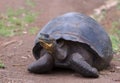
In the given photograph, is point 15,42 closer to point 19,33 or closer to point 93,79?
point 19,33

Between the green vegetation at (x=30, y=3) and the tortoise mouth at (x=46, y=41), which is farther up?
the green vegetation at (x=30, y=3)

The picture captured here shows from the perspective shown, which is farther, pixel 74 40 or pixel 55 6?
pixel 55 6

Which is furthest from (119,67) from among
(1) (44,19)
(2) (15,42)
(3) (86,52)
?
(1) (44,19)

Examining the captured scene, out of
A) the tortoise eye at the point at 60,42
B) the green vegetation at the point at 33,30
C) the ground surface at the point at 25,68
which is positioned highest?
the green vegetation at the point at 33,30

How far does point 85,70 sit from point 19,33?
18.6ft

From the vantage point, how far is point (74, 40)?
6875 mm

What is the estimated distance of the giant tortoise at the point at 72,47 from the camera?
6.83m

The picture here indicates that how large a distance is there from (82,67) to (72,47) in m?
0.41

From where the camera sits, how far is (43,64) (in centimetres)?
704

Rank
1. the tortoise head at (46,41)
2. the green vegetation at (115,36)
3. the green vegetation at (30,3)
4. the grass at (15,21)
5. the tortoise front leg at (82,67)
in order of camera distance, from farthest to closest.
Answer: the green vegetation at (30,3) < the grass at (15,21) < the green vegetation at (115,36) < the tortoise front leg at (82,67) < the tortoise head at (46,41)

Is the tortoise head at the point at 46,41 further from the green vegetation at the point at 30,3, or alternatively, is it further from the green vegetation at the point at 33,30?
the green vegetation at the point at 30,3

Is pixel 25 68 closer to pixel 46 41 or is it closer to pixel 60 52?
pixel 60 52

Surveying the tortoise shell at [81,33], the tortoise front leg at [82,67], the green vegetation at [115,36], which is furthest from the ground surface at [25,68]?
the green vegetation at [115,36]

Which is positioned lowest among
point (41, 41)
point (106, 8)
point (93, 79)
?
point (93, 79)
